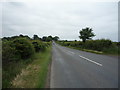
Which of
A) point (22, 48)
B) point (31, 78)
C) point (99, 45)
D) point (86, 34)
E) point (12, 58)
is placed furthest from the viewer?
point (86, 34)

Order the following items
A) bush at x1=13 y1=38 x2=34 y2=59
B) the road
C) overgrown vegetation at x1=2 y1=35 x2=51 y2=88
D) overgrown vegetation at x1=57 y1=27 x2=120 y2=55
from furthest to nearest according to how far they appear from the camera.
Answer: overgrown vegetation at x1=57 y1=27 x2=120 y2=55 < bush at x1=13 y1=38 x2=34 y2=59 < overgrown vegetation at x1=2 y1=35 x2=51 y2=88 < the road

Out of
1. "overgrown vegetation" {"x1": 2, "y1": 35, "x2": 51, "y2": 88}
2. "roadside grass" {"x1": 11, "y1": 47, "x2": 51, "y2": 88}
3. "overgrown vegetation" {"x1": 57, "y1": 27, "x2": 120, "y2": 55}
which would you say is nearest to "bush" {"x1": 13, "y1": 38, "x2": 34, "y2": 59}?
"overgrown vegetation" {"x1": 2, "y1": 35, "x2": 51, "y2": 88}

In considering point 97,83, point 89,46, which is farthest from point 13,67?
point 89,46

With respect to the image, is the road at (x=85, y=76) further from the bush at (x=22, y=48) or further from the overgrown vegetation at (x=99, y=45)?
the overgrown vegetation at (x=99, y=45)

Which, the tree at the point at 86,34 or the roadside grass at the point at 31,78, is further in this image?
the tree at the point at 86,34

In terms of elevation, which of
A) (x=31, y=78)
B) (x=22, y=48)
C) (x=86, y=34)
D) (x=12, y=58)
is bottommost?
(x=31, y=78)

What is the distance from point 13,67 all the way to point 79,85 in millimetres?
5456

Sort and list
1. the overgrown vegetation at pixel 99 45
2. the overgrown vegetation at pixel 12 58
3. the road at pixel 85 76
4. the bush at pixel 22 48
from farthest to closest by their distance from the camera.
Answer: the overgrown vegetation at pixel 99 45
the bush at pixel 22 48
the overgrown vegetation at pixel 12 58
the road at pixel 85 76

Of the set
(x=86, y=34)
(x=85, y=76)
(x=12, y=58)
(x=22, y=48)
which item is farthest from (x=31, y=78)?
(x=86, y=34)

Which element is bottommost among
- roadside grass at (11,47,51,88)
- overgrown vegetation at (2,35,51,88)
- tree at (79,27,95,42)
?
roadside grass at (11,47,51,88)

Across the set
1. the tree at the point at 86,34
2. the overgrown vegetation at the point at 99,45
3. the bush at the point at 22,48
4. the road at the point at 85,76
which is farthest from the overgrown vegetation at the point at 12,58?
the tree at the point at 86,34

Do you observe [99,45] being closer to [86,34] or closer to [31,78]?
[86,34]

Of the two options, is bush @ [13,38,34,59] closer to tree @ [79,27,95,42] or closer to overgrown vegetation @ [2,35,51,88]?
overgrown vegetation @ [2,35,51,88]

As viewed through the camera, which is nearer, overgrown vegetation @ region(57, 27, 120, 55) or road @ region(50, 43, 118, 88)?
road @ region(50, 43, 118, 88)
